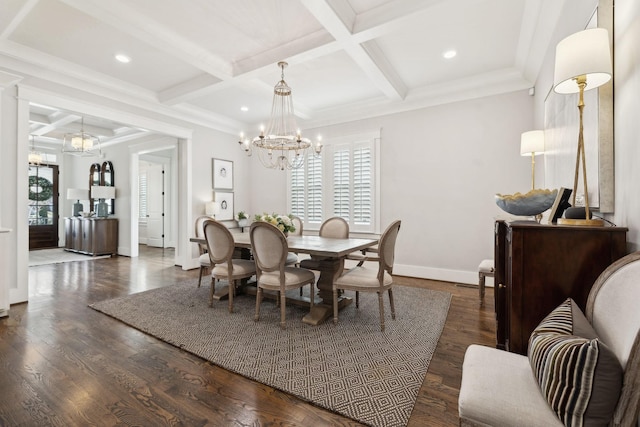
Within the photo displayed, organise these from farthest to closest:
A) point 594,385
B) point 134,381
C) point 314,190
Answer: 1. point 314,190
2. point 134,381
3. point 594,385

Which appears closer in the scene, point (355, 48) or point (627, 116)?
point (627, 116)

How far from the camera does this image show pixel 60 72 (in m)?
3.62

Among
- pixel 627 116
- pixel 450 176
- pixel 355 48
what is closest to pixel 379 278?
pixel 627 116

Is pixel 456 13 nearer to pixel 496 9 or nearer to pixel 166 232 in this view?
pixel 496 9

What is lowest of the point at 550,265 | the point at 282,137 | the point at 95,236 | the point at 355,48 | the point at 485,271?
the point at 485,271

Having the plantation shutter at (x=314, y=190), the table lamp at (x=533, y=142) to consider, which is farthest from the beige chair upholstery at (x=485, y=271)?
the plantation shutter at (x=314, y=190)

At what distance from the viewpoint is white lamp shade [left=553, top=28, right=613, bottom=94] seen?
1.37 metres

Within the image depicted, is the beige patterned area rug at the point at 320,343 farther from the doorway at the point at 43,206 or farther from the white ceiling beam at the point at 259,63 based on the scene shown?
the doorway at the point at 43,206

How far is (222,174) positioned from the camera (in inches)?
233

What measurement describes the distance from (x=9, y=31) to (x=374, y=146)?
4.53m

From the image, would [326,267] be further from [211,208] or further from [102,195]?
[102,195]

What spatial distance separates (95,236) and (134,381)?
20.2ft

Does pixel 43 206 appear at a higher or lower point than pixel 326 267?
higher

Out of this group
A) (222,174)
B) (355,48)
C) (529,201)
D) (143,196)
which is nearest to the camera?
(529,201)
